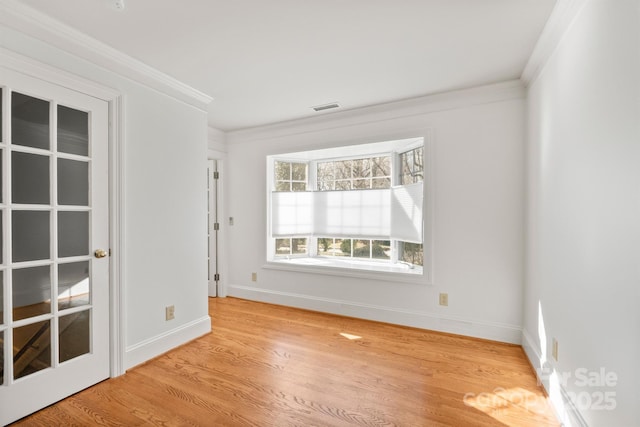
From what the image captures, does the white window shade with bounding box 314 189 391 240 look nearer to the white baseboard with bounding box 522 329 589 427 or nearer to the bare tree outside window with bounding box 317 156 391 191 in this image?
the bare tree outside window with bounding box 317 156 391 191

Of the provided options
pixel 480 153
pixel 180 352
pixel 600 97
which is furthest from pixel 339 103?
pixel 180 352

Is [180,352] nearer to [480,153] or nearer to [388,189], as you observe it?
[388,189]

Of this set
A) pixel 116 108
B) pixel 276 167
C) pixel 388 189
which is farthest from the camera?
pixel 276 167

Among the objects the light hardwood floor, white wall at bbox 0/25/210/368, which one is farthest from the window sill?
white wall at bbox 0/25/210/368

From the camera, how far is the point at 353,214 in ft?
13.2

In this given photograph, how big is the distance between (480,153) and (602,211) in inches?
65.1

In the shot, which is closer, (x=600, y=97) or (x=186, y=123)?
(x=600, y=97)

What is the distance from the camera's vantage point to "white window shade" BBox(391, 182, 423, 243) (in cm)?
336

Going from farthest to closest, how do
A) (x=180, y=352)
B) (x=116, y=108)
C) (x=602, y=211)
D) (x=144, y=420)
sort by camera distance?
(x=180, y=352) < (x=116, y=108) < (x=144, y=420) < (x=602, y=211)

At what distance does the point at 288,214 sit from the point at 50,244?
104 inches

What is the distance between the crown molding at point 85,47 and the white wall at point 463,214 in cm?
165

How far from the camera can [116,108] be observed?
7.61ft

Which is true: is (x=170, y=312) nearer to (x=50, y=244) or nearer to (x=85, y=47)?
(x=50, y=244)

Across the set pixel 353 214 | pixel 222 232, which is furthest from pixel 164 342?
pixel 353 214
